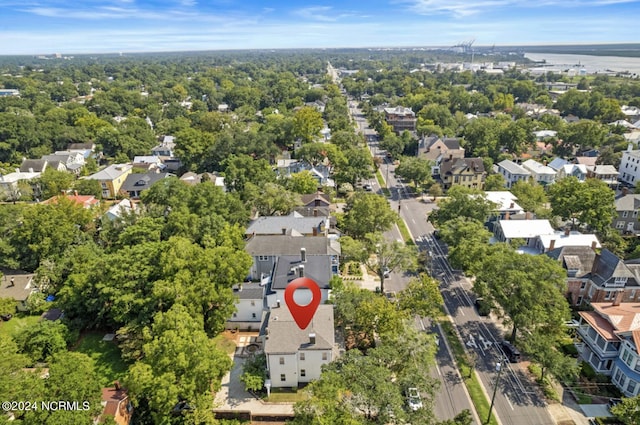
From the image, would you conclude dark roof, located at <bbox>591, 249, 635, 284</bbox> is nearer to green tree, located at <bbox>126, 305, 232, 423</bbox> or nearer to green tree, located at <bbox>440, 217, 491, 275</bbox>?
green tree, located at <bbox>440, 217, 491, 275</bbox>

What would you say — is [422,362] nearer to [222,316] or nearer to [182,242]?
[222,316]

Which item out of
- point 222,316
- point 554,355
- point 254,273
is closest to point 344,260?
point 254,273

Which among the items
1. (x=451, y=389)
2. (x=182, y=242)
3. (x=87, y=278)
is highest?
(x=182, y=242)

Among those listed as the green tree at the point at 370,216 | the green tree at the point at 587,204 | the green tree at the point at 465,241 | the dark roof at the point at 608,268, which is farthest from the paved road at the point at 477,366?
the green tree at the point at 587,204

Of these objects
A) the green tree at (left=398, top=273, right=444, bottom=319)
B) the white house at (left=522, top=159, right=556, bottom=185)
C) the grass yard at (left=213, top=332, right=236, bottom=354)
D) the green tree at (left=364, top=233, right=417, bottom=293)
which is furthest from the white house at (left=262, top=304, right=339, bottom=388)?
the white house at (left=522, top=159, right=556, bottom=185)

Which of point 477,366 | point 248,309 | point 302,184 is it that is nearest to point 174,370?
point 248,309

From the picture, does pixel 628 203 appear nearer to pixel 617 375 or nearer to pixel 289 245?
pixel 617 375

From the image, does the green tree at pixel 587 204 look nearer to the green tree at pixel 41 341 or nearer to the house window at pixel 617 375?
the house window at pixel 617 375
